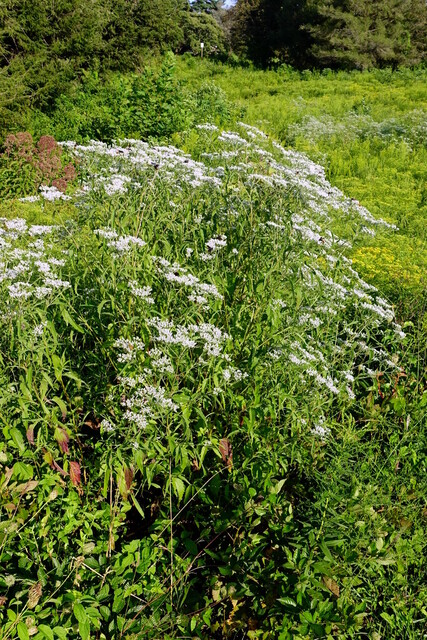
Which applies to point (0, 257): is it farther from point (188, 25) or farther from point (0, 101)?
point (188, 25)

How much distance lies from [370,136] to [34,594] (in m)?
10.9

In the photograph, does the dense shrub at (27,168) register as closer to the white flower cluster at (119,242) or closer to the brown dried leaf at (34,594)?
the white flower cluster at (119,242)

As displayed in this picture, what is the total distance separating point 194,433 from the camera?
103 inches

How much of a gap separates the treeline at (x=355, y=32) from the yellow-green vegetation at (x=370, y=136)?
2690mm

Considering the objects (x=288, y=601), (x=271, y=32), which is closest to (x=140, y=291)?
(x=288, y=601)

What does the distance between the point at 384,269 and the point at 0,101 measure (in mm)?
6760

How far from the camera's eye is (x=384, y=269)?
5.01 metres

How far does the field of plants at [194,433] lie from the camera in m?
2.12

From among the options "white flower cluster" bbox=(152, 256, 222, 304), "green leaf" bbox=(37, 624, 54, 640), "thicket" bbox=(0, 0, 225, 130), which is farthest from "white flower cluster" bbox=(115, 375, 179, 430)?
"thicket" bbox=(0, 0, 225, 130)

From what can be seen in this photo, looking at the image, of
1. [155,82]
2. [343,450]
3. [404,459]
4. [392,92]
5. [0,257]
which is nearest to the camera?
[343,450]

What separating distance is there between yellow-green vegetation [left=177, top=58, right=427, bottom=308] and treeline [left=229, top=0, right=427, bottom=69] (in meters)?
2.69

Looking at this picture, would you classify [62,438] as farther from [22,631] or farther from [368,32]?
[368,32]

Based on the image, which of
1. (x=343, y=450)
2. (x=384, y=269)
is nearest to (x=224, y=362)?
(x=343, y=450)

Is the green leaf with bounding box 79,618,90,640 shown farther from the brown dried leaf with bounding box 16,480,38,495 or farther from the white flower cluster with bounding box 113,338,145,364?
the white flower cluster with bounding box 113,338,145,364
